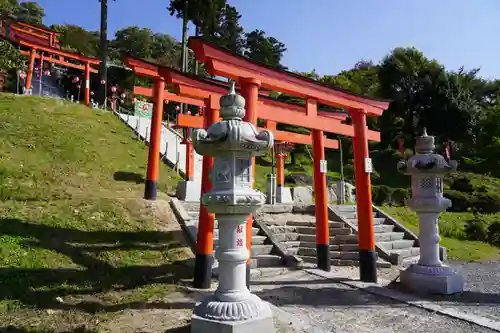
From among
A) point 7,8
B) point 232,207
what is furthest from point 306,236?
point 7,8

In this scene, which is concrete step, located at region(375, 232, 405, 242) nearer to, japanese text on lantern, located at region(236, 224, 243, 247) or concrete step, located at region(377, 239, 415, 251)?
concrete step, located at region(377, 239, 415, 251)

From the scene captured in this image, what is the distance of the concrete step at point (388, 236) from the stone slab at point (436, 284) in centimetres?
484

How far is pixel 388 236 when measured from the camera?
13.2m

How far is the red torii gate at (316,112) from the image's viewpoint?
702cm

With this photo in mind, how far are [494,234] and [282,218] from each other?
8.89 m

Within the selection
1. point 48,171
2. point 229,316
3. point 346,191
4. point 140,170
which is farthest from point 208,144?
point 346,191

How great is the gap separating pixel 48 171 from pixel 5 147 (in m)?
2.63

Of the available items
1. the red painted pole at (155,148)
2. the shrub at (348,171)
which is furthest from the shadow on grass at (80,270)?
the shrub at (348,171)

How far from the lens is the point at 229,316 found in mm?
4895

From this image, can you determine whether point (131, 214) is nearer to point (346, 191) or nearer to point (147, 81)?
point (346, 191)

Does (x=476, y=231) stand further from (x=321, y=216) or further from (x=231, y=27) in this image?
(x=231, y=27)

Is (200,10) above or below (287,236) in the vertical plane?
above

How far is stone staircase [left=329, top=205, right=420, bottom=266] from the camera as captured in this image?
38.5 ft

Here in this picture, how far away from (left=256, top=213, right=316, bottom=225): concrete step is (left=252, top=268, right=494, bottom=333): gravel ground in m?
3.76
